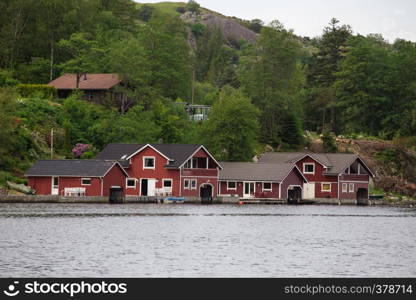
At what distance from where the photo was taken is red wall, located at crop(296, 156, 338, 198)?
104 m

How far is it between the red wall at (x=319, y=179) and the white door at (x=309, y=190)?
1.22ft

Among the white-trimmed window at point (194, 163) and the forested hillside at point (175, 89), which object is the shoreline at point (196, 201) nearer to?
the white-trimmed window at point (194, 163)

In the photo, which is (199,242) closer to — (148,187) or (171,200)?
(171,200)

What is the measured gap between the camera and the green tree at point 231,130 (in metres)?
107

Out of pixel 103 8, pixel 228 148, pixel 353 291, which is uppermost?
pixel 103 8

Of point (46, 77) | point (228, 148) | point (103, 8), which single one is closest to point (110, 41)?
point (46, 77)

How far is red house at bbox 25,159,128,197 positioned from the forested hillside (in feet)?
38.6

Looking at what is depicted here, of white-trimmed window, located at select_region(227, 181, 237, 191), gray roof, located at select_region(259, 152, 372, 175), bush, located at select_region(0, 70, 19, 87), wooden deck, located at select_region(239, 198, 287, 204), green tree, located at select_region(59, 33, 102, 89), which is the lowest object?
wooden deck, located at select_region(239, 198, 287, 204)

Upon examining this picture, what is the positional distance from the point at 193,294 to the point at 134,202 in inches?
2375

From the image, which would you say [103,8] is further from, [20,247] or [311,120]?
[20,247]

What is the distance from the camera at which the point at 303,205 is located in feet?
327

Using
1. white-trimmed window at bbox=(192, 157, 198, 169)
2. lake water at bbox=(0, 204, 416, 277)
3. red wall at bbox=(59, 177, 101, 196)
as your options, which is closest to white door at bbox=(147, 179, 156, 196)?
white-trimmed window at bbox=(192, 157, 198, 169)

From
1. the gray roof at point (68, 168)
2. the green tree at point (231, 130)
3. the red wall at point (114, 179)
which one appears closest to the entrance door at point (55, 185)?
the gray roof at point (68, 168)

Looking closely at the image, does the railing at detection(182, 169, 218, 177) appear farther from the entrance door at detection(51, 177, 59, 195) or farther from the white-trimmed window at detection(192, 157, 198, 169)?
the entrance door at detection(51, 177, 59, 195)
